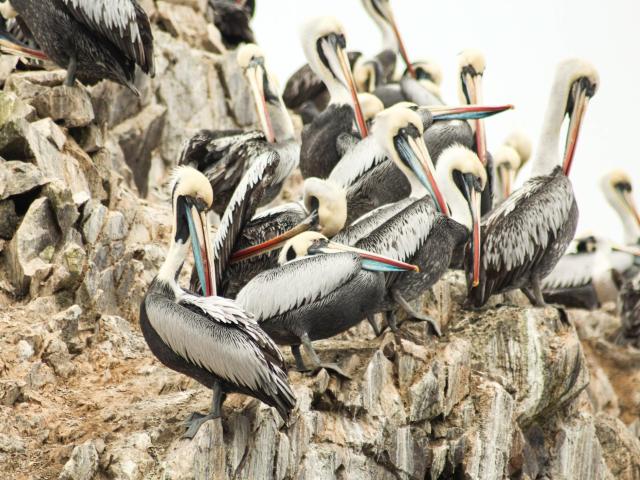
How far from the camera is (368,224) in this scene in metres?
8.42

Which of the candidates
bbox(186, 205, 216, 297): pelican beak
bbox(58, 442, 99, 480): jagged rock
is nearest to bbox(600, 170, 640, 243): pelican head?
bbox(186, 205, 216, 297): pelican beak

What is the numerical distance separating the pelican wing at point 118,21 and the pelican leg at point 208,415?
158 inches

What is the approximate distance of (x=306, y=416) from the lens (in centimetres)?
704

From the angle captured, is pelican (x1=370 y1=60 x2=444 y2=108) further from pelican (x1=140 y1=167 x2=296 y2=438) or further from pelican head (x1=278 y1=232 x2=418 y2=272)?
pelican (x1=140 y1=167 x2=296 y2=438)

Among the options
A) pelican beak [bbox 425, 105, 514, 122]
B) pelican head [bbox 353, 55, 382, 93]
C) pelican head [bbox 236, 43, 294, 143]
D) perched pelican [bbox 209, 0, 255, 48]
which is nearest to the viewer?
pelican beak [bbox 425, 105, 514, 122]

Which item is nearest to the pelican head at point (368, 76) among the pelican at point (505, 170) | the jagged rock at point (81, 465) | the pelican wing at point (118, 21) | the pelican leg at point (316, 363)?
the pelican at point (505, 170)

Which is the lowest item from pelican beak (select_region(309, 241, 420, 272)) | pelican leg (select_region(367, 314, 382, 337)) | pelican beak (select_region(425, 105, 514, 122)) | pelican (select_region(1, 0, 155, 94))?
pelican leg (select_region(367, 314, 382, 337))

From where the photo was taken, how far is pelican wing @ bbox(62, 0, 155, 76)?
9.64m

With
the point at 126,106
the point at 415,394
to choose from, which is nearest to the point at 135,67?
the point at 126,106

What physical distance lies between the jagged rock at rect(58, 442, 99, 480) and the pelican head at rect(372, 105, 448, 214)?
11.6 ft

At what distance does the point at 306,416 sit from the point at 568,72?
4.45m

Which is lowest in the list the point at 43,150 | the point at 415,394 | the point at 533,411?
the point at 533,411

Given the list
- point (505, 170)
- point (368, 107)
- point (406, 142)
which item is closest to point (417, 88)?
point (505, 170)

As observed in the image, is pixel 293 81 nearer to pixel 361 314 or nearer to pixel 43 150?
pixel 43 150
